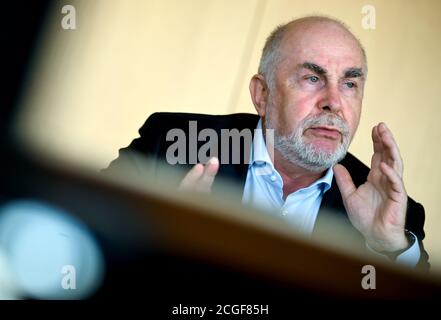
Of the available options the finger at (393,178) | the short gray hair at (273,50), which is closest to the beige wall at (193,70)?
the short gray hair at (273,50)

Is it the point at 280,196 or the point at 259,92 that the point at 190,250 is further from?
the point at 259,92

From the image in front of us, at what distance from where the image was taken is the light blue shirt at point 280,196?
5.91 ft

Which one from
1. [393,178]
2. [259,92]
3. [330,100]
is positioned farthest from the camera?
[259,92]

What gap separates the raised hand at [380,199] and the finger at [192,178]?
0.42m

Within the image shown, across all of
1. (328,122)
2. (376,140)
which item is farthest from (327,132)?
(376,140)

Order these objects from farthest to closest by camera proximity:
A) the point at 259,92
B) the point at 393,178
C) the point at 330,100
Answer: the point at 259,92, the point at 330,100, the point at 393,178

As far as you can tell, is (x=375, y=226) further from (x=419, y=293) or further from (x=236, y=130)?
(x=236, y=130)

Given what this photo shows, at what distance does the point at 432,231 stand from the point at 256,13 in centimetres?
84

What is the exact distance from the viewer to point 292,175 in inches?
71.6

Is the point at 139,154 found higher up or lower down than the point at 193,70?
lower down

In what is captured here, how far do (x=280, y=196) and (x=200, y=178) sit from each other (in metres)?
0.27

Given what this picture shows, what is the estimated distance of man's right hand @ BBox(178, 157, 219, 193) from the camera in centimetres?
164

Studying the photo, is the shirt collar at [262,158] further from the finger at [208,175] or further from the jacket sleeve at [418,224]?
the jacket sleeve at [418,224]

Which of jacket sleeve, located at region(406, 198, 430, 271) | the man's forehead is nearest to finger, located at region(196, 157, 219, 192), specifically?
the man's forehead
